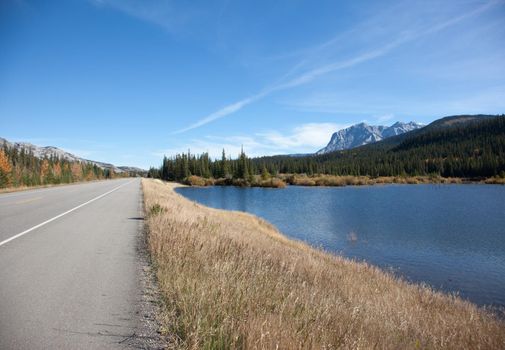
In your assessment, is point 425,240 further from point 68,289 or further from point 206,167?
point 206,167

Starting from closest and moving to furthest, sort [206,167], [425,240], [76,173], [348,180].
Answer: [425,240]
[348,180]
[76,173]
[206,167]

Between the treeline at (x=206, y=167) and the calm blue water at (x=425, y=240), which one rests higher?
the treeline at (x=206, y=167)

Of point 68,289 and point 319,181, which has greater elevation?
point 68,289

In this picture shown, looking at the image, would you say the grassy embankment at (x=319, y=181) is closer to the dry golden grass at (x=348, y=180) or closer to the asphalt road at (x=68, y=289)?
the dry golden grass at (x=348, y=180)

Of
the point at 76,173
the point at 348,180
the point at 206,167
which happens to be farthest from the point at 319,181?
the point at 76,173

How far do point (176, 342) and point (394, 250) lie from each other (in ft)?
A: 59.4

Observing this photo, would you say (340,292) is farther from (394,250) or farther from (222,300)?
(394,250)

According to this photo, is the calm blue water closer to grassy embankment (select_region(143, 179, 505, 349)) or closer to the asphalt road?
grassy embankment (select_region(143, 179, 505, 349))

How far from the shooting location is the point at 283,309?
484 cm

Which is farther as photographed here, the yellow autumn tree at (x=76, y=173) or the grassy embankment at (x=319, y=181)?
the grassy embankment at (x=319, y=181)

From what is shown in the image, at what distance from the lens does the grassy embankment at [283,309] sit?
3.99 meters

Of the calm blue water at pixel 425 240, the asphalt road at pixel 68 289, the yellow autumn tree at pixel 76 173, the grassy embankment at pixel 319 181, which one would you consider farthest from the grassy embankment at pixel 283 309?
the yellow autumn tree at pixel 76 173

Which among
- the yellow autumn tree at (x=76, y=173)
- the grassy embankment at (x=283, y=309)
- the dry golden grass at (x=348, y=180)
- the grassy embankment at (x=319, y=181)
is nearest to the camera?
the grassy embankment at (x=283, y=309)

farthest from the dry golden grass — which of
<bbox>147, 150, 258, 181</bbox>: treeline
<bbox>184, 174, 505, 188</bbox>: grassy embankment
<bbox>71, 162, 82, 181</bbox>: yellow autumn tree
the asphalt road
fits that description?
the asphalt road
